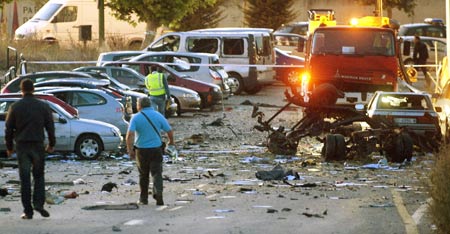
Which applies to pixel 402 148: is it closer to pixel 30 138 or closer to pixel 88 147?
pixel 88 147

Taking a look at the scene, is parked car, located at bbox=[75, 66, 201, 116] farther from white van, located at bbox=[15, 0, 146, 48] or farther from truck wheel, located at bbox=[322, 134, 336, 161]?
white van, located at bbox=[15, 0, 146, 48]

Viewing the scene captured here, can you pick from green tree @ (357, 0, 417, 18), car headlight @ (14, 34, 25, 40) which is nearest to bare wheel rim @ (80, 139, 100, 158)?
car headlight @ (14, 34, 25, 40)

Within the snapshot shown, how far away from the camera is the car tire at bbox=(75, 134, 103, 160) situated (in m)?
24.8

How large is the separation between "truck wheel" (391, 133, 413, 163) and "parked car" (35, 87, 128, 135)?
279 inches

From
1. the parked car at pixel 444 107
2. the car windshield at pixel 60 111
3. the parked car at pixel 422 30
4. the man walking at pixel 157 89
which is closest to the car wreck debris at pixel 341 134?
the parked car at pixel 444 107

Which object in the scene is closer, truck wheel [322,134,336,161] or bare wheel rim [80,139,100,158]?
truck wheel [322,134,336,161]

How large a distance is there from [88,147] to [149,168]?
8.12 metres

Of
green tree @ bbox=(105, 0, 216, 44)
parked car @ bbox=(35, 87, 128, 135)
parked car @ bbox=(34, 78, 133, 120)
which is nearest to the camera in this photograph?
parked car @ bbox=(35, 87, 128, 135)

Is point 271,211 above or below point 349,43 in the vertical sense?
→ below

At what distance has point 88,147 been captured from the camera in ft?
81.6

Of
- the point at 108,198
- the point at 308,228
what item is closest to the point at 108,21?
the point at 108,198

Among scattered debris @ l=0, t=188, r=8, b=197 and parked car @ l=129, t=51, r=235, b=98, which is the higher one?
parked car @ l=129, t=51, r=235, b=98

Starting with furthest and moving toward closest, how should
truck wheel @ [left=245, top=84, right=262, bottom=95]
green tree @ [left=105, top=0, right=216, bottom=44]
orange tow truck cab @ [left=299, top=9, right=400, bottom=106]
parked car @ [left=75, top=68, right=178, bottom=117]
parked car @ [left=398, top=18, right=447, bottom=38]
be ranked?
1. parked car @ [left=398, top=18, right=447, bottom=38]
2. green tree @ [left=105, top=0, right=216, bottom=44]
3. truck wheel @ [left=245, top=84, right=262, bottom=95]
4. parked car @ [left=75, top=68, right=178, bottom=117]
5. orange tow truck cab @ [left=299, top=9, right=400, bottom=106]

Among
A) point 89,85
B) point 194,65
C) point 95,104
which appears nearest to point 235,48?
point 194,65
